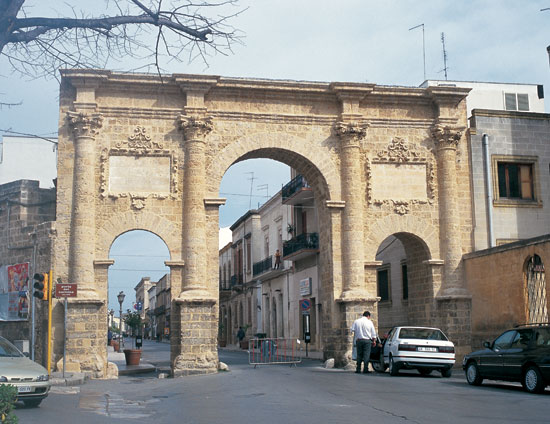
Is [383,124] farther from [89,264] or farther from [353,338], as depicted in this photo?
[89,264]

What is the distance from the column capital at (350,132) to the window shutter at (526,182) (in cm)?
596

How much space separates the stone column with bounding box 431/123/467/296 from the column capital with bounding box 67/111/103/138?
10630 mm

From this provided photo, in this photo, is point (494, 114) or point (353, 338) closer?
point (353, 338)

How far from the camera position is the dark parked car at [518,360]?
44.1 feet

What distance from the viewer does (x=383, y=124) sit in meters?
23.4

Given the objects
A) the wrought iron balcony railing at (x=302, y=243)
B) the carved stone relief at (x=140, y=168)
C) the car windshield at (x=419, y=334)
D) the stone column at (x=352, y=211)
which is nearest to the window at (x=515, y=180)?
the stone column at (x=352, y=211)

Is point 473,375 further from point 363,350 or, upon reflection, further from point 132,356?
point 132,356

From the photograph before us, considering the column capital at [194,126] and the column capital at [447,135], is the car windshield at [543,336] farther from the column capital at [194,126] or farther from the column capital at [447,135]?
the column capital at [194,126]

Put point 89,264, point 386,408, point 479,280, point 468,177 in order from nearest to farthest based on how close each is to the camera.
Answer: point 386,408, point 89,264, point 479,280, point 468,177

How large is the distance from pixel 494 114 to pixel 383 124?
4016mm

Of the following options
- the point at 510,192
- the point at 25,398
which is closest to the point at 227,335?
the point at 510,192

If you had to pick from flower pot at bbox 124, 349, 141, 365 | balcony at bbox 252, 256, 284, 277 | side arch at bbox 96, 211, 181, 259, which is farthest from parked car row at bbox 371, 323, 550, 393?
balcony at bbox 252, 256, 284, 277

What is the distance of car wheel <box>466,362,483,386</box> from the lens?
609 inches

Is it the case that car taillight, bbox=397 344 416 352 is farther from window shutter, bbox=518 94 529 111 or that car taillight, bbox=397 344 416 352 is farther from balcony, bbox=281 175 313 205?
window shutter, bbox=518 94 529 111
